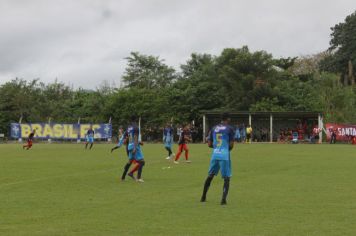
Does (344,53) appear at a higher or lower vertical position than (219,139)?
higher

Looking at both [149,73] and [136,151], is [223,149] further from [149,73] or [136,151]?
[149,73]

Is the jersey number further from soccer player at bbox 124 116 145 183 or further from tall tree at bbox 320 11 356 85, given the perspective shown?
tall tree at bbox 320 11 356 85

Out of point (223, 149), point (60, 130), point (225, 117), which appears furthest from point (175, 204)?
point (60, 130)

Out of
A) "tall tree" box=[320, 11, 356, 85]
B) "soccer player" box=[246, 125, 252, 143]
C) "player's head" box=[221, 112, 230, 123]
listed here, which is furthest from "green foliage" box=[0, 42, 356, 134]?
"player's head" box=[221, 112, 230, 123]

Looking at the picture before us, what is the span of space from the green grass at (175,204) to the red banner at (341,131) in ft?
101

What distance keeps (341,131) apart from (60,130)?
27667 mm

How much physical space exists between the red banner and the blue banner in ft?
70.0

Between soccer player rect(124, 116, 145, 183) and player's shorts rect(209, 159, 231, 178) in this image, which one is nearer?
player's shorts rect(209, 159, 231, 178)

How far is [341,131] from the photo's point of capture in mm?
50781

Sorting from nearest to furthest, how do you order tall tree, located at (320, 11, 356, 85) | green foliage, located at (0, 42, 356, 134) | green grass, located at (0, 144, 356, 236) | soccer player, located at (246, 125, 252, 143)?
1. green grass, located at (0, 144, 356, 236)
2. soccer player, located at (246, 125, 252, 143)
3. green foliage, located at (0, 42, 356, 134)
4. tall tree, located at (320, 11, 356, 85)

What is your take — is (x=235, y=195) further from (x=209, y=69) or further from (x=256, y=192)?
(x=209, y=69)

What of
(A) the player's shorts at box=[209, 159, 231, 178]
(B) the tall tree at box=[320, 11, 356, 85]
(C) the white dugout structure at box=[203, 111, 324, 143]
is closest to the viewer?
(A) the player's shorts at box=[209, 159, 231, 178]

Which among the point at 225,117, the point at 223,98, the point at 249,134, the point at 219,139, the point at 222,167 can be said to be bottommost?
the point at 222,167

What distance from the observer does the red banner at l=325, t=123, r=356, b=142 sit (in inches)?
1965
